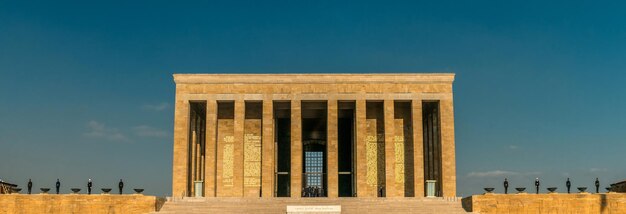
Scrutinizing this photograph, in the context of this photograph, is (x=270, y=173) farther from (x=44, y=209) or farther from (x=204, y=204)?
(x=44, y=209)

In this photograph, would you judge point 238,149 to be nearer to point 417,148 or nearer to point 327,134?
point 327,134

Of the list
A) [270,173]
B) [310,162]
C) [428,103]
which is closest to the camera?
[270,173]

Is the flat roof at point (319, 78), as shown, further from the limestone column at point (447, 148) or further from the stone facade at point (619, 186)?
the stone facade at point (619, 186)

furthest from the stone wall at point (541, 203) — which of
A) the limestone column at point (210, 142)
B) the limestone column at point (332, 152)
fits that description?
the limestone column at point (210, 142)

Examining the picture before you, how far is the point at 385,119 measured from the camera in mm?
43656

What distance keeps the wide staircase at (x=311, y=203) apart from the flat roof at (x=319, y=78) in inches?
Result: 335

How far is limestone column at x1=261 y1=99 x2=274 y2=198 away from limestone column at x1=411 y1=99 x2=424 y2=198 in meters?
7.54

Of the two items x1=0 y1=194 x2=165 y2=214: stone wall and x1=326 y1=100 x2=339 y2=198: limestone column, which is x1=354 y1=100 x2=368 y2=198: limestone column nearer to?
x1=326 y1=100 x2=339 y2=198: limestone column

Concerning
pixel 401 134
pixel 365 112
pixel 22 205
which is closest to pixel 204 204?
pixel 22 205

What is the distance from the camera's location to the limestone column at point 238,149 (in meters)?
43.3

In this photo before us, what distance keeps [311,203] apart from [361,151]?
7.13 m

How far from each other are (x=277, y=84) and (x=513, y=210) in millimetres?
14864

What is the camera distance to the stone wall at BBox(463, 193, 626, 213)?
116 feet

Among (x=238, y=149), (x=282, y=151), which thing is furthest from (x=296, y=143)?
(x=282, y=151)
